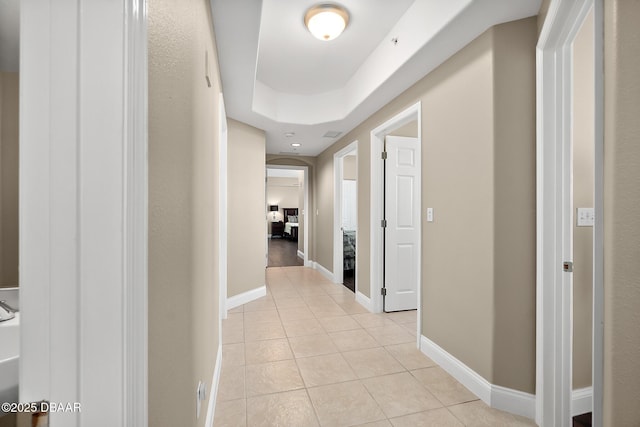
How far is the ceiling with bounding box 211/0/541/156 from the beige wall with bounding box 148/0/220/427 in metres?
0.87

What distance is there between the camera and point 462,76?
2059mm

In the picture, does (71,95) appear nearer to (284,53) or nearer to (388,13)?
(388,13)

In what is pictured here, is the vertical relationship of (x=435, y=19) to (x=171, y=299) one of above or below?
above

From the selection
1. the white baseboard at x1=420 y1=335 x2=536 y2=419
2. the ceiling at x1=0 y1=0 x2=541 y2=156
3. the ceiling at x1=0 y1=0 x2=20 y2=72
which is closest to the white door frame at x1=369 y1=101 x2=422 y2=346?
the ceiling at x1=0 y1=0 x2=541 y2=156

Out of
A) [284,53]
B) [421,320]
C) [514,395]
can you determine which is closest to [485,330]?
[514,395]

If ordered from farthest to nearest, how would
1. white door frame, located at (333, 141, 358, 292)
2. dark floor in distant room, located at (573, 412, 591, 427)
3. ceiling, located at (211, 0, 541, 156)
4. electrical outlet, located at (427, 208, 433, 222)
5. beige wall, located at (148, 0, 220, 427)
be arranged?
white door frame, located at (333, 141, 358, 292) → electrical outlet, located at (427, 208, 433, 222) → ceiling, located at (211, 0, 541, 156) → dark floor in distant room, located at (573, 412, 591, 427) → beige wall, located at (148, 0, 220, 427)

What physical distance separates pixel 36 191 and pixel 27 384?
34 cm

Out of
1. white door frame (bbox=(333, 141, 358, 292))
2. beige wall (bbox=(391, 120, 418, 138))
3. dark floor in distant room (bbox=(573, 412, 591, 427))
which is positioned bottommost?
dark floor in distant room (bbox=(573, 412, 591, 427))

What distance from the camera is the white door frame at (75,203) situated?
0.50 meters

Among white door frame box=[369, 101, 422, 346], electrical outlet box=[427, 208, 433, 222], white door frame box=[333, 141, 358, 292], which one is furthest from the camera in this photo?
white door frame box=[333, 141, 358, 292]

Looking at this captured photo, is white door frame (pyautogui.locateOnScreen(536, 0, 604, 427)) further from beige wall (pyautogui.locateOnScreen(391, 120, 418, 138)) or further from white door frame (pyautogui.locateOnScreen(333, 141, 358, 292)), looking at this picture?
white door frame (pyautogui.locateOnScreen(333, 141, 358, 292))

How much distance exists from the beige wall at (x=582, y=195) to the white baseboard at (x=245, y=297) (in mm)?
3205

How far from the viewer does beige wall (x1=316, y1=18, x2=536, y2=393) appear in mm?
1732

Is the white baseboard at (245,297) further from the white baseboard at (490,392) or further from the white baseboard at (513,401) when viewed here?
the white baseboard at (513,401)
